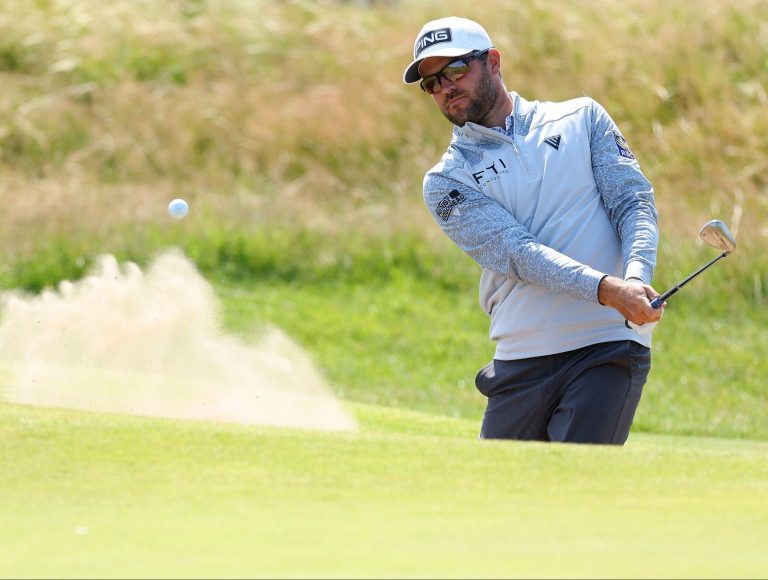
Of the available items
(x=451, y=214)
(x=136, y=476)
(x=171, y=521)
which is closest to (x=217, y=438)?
(x=136, y=476)

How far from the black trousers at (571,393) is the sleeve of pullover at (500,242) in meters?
0.36

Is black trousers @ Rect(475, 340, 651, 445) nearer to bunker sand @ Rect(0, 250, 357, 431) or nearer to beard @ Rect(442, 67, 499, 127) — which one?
beard @ Rect(442, 67, 499, 127)

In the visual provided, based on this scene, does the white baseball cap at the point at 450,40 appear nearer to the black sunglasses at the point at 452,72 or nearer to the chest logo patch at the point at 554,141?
the black sunglasses at the point at 452,72

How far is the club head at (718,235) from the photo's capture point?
5.24 metres

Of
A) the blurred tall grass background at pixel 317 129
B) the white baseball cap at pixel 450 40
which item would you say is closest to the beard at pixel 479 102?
the white baseball cap at pixel 450 40

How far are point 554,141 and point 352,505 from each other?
186cm

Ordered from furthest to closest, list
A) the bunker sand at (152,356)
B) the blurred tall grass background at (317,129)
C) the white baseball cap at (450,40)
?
the blurred tall grass background at (317,129)
the bunker sand at (152,356)
the white baseball cap at (450,40)

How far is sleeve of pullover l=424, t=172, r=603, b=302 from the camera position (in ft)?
15.8

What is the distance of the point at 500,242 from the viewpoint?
16.4 ft

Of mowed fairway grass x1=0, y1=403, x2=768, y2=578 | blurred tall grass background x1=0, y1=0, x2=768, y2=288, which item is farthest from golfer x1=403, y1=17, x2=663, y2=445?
blurred tall grass background x1=0, y1=0, x2=768, y2=288

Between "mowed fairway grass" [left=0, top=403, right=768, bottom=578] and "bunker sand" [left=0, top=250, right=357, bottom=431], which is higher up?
"mowed fairway grass" [left=0, top=403, right=768, bottom=578]

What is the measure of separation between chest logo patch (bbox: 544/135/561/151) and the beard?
0.24 meters

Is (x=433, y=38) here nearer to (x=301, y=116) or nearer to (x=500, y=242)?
(x=500, y=242)

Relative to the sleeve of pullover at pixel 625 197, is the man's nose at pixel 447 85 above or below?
above
